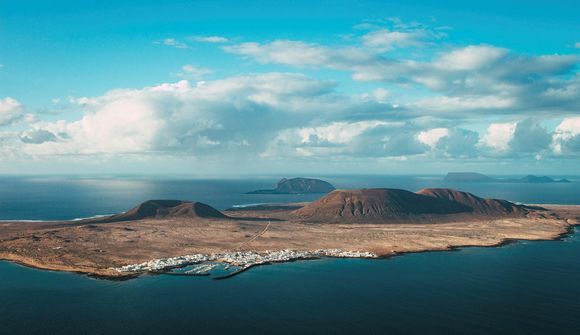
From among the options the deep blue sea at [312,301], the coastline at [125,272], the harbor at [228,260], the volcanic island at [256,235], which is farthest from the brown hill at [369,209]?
the deep blue sea at [312,301]

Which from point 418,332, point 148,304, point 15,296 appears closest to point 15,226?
point 15,296

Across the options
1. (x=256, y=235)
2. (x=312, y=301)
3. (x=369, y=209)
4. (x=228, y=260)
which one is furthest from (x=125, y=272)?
(x=369, y=209)

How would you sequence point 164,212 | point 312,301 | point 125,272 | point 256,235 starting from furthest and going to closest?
point 164,212, point 256,235, point 125,272, point 312,301

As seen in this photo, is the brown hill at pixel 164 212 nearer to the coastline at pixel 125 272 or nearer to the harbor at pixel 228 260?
the coastline at pixel 125 272

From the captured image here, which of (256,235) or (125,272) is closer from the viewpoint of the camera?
(125,272)

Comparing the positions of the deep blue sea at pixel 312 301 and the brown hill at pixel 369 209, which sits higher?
the brown hill at pixel 369 209

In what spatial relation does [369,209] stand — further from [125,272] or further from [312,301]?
[125,272]
